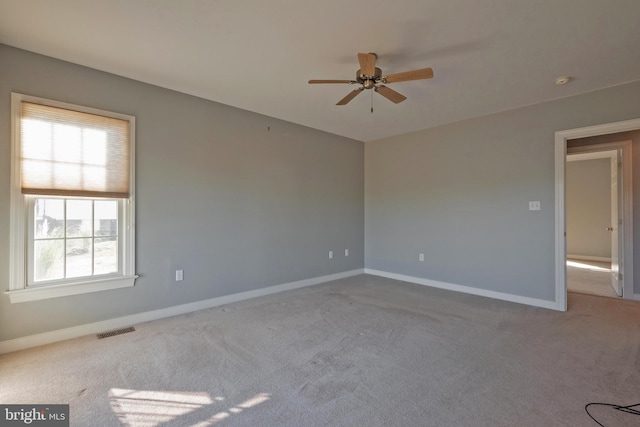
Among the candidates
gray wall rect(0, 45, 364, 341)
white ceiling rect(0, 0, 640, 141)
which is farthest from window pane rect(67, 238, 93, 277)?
white ceiling rect(0, 0, 640, 141)

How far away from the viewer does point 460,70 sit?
2.90 metres

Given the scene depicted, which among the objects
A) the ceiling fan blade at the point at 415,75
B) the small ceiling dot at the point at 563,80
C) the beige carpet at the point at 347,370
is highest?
the small ceiling dot at the point at 563,80

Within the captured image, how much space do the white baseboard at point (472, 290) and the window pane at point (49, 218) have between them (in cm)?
458

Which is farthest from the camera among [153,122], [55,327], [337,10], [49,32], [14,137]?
[153,122]

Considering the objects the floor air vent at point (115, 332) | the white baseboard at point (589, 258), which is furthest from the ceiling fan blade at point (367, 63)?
the white baseboard at point (589, 258)

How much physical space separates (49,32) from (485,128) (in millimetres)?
4897

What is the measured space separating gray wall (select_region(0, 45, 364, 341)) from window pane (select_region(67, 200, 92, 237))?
417mm

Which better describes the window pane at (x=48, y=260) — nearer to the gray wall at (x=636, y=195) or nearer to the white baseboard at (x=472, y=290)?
the white baseboard at (x=472, y=290)

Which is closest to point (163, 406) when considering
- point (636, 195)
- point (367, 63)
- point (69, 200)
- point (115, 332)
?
point (115, 332)

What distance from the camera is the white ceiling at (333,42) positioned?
6.73 feet

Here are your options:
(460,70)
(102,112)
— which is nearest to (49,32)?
(102,112)

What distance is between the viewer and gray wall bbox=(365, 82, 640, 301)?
3695mm

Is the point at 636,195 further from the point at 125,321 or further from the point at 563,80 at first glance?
the point at 125,321

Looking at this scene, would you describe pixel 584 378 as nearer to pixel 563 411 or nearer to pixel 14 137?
pixel 563 411
